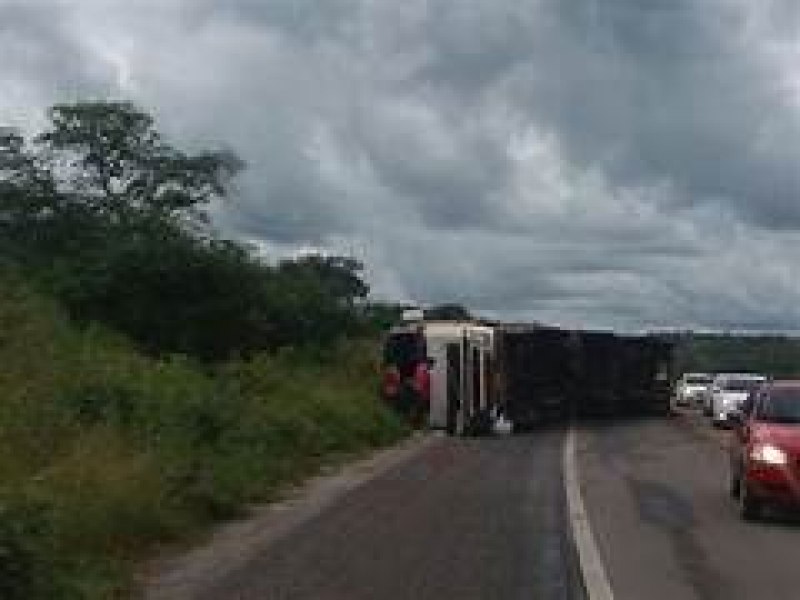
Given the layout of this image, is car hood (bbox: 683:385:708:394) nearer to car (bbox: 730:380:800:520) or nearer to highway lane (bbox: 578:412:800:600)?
highway lane (bbox: 578:412:800:600)

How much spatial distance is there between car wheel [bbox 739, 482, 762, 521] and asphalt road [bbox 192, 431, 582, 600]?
6.63ft

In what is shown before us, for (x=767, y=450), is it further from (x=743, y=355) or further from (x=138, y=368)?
(x=743, y=355)

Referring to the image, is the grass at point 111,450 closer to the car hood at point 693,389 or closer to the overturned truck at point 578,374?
the overturned truck at point 578,374

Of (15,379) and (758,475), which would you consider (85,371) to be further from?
(758,475)

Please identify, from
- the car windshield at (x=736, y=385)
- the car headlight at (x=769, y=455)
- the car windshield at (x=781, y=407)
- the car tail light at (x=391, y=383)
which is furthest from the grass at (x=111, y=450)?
the car windshield at (x=736, y=385)

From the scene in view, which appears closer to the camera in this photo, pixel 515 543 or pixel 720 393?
pixel 515 543

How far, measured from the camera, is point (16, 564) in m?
12.7

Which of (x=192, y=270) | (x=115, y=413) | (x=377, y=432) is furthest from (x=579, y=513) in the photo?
(x=192, y=270)

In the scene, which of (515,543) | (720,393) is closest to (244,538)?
(515,543)

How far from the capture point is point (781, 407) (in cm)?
2158

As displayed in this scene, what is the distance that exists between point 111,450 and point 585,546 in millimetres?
5333

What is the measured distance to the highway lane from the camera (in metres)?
14.9

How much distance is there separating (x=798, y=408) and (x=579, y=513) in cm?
274

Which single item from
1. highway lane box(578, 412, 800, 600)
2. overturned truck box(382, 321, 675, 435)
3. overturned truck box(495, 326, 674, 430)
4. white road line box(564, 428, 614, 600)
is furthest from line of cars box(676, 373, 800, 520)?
overturned truck box(495, 326, 674, 430)
